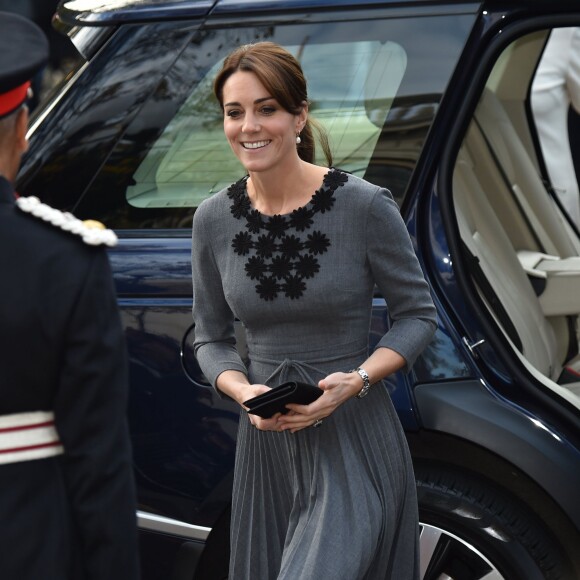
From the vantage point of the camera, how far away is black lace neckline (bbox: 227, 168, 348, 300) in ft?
9.18

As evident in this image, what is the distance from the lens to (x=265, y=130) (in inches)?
110

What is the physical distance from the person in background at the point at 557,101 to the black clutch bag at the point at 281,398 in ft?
9.43

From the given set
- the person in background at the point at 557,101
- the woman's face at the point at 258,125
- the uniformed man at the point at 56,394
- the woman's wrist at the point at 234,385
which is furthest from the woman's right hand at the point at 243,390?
the person in background at the point at 557,101

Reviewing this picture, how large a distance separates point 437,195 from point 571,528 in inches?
32.5

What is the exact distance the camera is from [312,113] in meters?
3.35

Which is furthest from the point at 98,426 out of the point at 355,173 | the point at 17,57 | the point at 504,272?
the point at 504,272

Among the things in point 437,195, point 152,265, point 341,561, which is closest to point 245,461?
point 341,561

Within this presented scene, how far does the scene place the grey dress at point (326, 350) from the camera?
2.79m

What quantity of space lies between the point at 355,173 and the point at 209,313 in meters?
0.57

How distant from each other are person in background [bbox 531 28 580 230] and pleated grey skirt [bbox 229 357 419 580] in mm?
2673

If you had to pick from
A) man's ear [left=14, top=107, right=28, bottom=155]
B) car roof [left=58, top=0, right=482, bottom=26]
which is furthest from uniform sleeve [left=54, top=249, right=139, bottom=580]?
car roof [left=58, top=0, right=482, bottom=26]

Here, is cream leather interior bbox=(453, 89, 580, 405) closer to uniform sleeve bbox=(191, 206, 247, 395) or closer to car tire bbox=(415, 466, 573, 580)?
car tire bbox=(415, 466, 573, 580)

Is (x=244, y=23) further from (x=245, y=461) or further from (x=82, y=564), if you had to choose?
(x=82, y=564)

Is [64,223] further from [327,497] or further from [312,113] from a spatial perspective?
[312,113]
